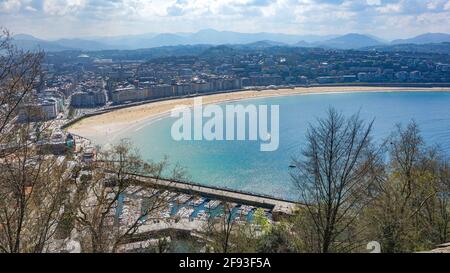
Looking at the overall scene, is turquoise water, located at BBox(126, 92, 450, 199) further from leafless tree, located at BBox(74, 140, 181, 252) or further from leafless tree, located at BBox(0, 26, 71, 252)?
leafless tree, located at BBox(0, 26, 71, 252)

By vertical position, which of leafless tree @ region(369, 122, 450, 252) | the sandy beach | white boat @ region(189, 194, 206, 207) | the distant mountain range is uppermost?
the distant mountain range

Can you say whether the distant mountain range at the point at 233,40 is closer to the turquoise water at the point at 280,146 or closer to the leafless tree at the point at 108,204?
the turquoise water at the point at 280,146

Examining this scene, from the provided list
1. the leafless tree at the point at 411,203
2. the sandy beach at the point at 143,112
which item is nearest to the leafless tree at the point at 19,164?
the leafless tree at the point at 411,203

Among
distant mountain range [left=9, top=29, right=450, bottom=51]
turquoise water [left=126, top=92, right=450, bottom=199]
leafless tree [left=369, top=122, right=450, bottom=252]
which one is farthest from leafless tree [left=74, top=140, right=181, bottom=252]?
distant mountain range [left=9, top=29, right=450, bottom=51]

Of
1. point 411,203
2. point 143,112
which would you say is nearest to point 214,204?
point 411,203

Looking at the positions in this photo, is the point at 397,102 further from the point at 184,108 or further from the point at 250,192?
the point at 250,192
